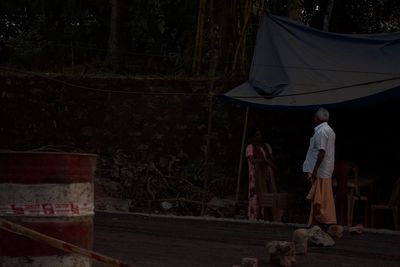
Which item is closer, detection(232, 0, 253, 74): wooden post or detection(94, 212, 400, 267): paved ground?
detection(94, 212, 400, 267): paved ground

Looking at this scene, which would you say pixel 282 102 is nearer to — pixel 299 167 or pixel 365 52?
pixel 365 52

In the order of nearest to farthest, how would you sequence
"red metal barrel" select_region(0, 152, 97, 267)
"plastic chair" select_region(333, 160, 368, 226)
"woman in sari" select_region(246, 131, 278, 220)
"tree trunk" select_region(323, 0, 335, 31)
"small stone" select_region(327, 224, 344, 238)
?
"red metal barrel" select_region(0, 152, 97, 267), "small stone" select_region(327, 224, 344, 238), "plastic chair" select_region(333, 160, 368, 226), "woman in sari" select_region(246, 131, 278, 220), "tree trunk" select_region(323, 0, 335, 31)

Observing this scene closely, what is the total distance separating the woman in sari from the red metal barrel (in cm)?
655

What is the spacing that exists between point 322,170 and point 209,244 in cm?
213

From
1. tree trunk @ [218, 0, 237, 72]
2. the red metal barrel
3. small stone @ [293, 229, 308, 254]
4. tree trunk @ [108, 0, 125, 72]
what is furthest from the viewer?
tree trunk @ [108, 0, 125, 72]

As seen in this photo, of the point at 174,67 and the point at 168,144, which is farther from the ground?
the point at 174,67

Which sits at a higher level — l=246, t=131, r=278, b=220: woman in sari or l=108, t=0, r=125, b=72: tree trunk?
l=108, t=0, r=125, b=72: tree trunk

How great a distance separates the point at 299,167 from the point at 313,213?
4098 millimetres

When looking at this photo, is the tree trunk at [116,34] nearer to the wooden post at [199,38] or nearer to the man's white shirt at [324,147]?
the wooden post at [199,38]

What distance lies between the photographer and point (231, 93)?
11.7m

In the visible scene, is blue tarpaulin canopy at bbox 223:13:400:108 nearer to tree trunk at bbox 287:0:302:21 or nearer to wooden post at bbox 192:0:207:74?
wooden post at bbox 192:0:207:74

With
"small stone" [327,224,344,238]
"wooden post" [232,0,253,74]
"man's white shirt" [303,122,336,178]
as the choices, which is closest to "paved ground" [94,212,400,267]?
"small stone" [327,224,344,238]

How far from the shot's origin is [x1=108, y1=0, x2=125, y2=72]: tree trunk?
16.2 metres

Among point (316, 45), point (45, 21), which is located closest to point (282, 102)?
point (316, 45)
